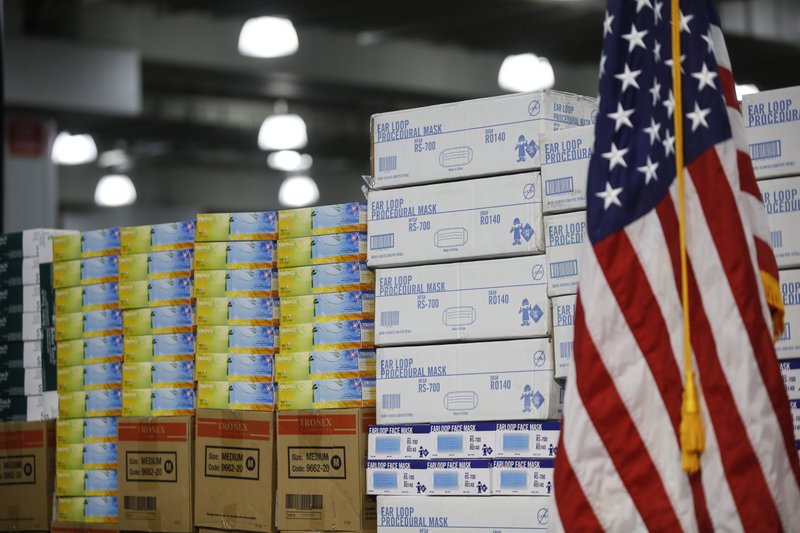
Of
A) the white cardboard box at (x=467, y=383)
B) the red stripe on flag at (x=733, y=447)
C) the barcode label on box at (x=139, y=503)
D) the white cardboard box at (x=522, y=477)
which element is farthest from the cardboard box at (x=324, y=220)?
the red stripe on flag at (x=733, y=447)

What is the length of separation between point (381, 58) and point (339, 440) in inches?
417

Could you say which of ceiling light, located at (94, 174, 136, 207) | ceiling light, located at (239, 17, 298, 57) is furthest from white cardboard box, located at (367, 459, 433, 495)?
ceiling light, located at (94, 174, 136, 207)

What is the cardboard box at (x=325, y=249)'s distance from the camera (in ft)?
19.6

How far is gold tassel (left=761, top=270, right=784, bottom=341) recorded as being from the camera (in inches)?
168

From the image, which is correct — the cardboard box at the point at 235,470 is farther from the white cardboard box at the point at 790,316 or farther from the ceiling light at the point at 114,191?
the ceiling light at the point at 114,191

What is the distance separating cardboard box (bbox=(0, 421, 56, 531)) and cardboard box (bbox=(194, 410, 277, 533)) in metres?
1.07

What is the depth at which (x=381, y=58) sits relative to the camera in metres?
15.9

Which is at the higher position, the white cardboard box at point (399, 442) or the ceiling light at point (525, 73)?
the ceiling light at point (525, 73)

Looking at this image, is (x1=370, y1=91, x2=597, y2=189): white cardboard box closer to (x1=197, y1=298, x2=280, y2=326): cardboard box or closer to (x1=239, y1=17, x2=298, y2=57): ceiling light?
(x1=197, y1=298, x2=280, y2=326): cardboard box

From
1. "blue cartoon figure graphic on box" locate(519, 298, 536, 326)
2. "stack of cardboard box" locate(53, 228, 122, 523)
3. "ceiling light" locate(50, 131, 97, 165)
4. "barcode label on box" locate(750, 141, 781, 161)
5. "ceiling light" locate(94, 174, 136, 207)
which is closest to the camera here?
"barcode label on box" locate(750, 141, 781, 161)

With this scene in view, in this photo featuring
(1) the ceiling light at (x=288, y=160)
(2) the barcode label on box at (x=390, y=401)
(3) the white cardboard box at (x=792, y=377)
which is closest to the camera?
(3) the white cardboard box at (x=792, y=377)

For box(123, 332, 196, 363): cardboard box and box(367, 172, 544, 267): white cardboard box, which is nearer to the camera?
box(367, 172, 544, 267): white cardboard box

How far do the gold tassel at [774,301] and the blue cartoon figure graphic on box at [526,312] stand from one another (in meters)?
1.24

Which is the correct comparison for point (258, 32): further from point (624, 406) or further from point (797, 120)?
point (624, 406)
